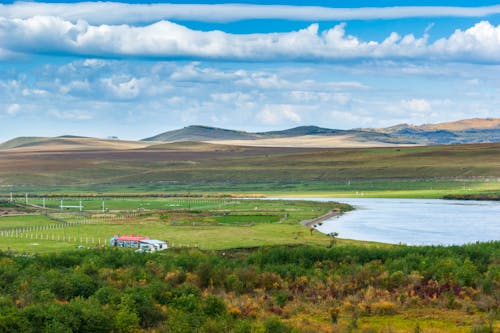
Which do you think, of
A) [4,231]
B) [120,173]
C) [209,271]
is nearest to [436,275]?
[209,271]

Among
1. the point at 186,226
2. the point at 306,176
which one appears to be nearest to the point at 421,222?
the point at 186,226

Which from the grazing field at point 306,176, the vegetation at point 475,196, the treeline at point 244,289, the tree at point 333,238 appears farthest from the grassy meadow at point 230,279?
the grazing field at point 306,176

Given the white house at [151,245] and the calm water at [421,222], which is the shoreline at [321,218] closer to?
the calm water at [421,222]

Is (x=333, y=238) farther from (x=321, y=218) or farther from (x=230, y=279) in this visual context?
(x=230, y=279)

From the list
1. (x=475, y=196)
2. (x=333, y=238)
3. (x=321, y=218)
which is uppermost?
(x=333, y=238)

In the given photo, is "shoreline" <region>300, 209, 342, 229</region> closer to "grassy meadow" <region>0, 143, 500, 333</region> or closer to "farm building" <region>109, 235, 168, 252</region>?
"grassy meadow" <region>0, 143, 500, 333</region>

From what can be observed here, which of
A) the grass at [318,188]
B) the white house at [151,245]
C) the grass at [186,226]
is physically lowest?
the grass at [318,188]
